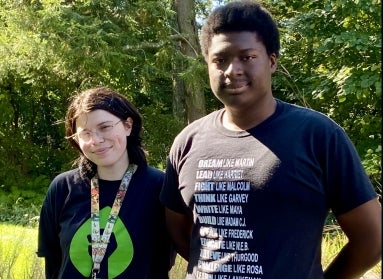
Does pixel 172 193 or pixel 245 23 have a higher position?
pixel 245 23

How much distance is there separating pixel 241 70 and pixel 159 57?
11840mm

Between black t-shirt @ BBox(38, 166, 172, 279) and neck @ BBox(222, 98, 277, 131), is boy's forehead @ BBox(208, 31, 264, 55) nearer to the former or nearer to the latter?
neck @ BBox(222, 98, 277, 131)

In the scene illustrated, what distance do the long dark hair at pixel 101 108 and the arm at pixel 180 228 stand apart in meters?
0.33

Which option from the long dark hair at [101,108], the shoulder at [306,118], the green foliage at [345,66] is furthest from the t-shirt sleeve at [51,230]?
the green foliage at [345,66]

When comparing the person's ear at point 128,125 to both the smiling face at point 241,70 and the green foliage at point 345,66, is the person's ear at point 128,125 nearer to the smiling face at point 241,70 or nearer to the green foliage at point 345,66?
the smiling face at point 241,70

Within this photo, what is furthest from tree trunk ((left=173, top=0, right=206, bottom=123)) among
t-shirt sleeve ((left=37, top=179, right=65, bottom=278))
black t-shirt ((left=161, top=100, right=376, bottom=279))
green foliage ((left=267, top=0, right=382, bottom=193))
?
black t-shirt ((left=161, top=100, right=376, bottom=279))

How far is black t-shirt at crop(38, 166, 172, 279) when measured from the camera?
8.55 feet

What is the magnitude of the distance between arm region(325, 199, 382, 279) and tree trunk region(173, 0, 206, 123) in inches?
460

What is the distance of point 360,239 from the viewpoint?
217 centimetres

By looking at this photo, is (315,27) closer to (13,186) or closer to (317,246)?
(317,246)

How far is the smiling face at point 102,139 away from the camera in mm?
2660

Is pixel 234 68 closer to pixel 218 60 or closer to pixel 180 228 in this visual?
pixel 218 60

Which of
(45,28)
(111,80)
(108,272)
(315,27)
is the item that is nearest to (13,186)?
(111,80)

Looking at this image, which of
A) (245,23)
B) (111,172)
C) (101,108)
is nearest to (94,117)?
(101,108)
